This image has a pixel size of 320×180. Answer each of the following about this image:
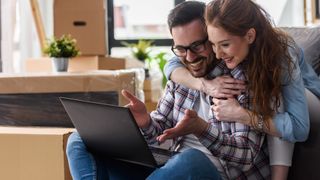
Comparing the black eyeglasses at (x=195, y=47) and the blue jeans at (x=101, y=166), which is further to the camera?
the black eyeglasses at (x=195, y=47)

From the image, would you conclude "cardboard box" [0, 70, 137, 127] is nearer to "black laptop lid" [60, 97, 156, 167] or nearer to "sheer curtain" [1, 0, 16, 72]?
"black laptop lid" [60, 97, 156, 167]

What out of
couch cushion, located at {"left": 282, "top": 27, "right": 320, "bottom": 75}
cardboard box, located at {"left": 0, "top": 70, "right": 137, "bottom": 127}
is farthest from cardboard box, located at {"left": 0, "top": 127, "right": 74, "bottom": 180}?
couch cushion, located at {"left": 282, "top": 27, "right": 320, "bottom": 75}

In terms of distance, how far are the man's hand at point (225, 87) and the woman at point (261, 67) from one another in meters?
0.03

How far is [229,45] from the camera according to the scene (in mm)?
1108

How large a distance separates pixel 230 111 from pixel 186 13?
0.97ft

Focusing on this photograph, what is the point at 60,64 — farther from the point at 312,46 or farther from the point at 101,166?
the point at 312,46

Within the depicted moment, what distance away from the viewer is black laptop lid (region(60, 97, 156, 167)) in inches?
40.8

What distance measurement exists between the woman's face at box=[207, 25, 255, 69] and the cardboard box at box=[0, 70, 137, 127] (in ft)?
2.12

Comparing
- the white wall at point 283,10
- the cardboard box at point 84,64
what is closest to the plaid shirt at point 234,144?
the cardboard box at point 84,64

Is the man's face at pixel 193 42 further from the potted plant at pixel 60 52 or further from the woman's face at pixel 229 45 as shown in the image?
the potted plant at pixel 60 52

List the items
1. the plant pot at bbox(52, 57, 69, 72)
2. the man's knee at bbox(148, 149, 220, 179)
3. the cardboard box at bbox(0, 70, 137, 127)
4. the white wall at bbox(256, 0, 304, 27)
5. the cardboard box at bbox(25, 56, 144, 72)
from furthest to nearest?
the white wall at bbox(256, 0, 304, 27) < the cardboard box at bbox(25, 56, 144, 72) < the plant pot at bbox(52, 57, 69, 72) < the cardboard box at bbox(0, 70, 137, 127) < the man's knee at bbox(148, 149, 220, 179)

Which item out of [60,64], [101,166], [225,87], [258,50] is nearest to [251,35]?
[258,50]

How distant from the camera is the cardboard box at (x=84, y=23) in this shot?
2641 mm

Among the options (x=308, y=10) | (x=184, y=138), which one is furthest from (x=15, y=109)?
(x=308, y=10)
